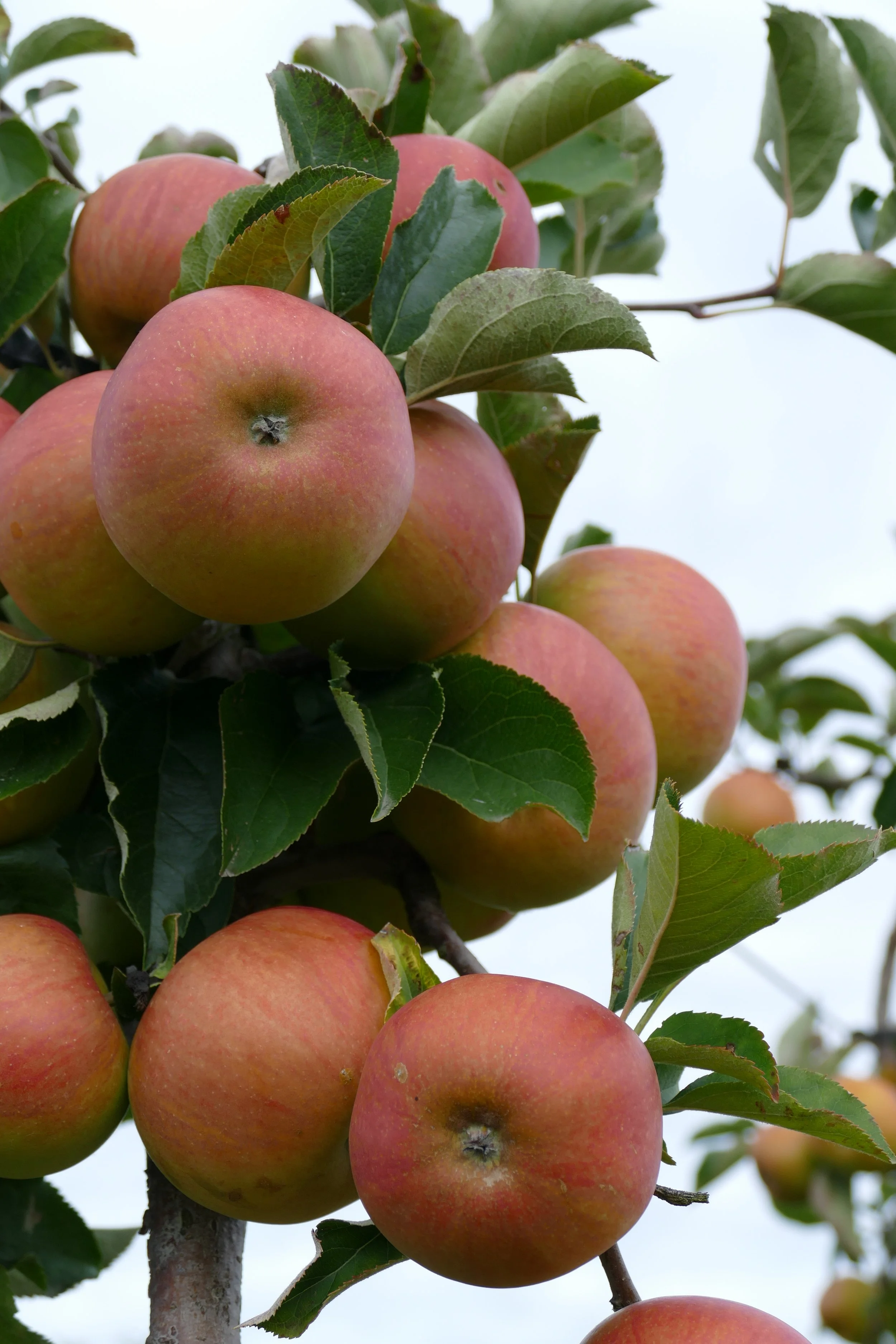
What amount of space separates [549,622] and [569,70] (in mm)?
492

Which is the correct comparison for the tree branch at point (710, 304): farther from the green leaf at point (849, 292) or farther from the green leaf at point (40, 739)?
the green leaf at point (40, 739)

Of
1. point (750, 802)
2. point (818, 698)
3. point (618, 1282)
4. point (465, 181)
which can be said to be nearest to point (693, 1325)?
point (618, 1282)

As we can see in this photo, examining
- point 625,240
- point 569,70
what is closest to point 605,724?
point 569,70

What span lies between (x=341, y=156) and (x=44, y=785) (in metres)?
0.45

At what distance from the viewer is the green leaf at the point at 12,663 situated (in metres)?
0.80

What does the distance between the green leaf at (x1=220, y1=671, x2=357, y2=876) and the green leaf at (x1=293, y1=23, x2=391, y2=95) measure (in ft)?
2.10

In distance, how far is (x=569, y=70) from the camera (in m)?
1.04

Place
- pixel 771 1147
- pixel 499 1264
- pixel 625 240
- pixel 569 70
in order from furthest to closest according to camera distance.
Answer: pixel 771 1147
pixel 625 240
pixel 569 70
pixel 499 1264

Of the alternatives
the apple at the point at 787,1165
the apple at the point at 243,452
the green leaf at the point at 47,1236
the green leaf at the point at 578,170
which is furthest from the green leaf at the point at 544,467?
the apple at the point at 787,1165

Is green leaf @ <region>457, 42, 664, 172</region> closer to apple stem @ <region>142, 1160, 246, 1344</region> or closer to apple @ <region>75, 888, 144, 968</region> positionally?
apple @ <region>75, 888, 144, 968</region>

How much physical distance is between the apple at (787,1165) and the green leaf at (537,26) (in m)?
2.26

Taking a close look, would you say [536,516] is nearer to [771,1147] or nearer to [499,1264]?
[499,1264]

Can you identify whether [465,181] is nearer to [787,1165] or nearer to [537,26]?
[537,26]

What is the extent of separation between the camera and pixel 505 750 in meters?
0.77
